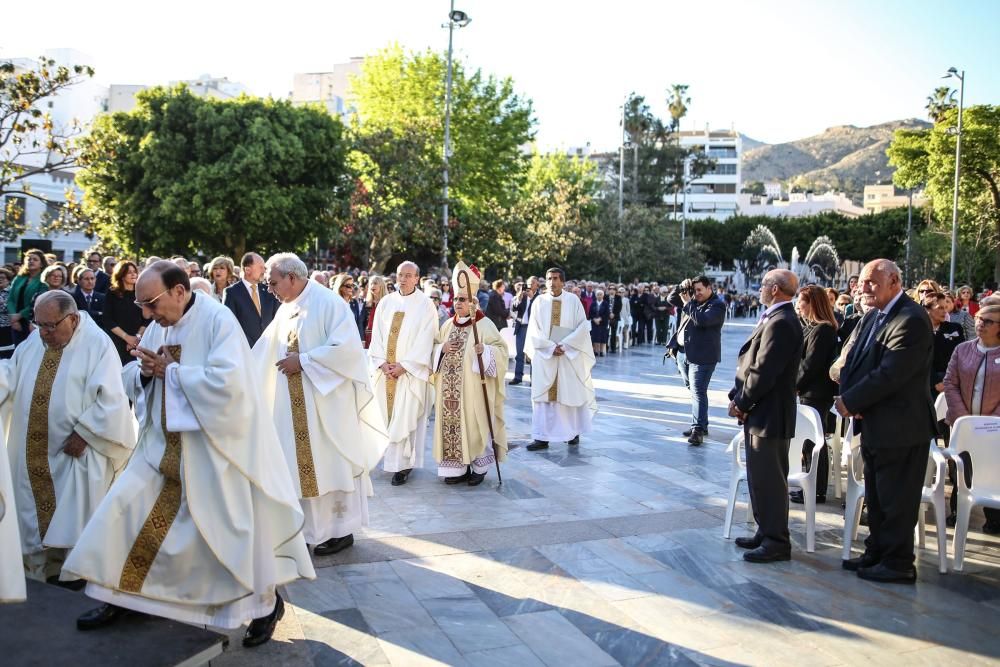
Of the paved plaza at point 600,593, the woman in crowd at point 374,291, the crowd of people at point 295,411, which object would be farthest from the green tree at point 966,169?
the paved plaza at point 600,593

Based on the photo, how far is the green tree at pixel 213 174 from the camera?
28156mm

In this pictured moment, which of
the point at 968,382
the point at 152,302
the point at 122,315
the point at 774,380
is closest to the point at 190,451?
the point at 152,302

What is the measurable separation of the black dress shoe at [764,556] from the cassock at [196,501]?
10.4 feet

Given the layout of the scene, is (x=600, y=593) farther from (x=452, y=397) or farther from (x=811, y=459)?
(x=452, y=397)

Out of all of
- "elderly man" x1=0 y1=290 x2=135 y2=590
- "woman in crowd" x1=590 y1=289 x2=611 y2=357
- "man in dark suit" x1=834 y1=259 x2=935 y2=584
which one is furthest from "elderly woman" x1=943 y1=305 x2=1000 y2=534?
"woman in crowd" x1=590 y1=289 x2=611 y2=357

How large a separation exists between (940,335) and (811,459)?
3.23 meters

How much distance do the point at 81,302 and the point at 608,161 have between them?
220ft

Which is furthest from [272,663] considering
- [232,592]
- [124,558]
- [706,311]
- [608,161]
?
[608,161]

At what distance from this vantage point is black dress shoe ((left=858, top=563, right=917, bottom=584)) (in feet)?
17.1

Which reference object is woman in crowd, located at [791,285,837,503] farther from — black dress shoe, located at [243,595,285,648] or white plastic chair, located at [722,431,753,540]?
black dress shoe, located at [243,595,285,648]

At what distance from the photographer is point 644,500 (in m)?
7.05

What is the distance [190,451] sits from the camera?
3.92 m

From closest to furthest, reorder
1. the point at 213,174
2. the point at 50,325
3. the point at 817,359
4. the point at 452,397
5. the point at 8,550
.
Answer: the point at 8,550 < the point at 50,325 < the point at 817,359 < the point at 452,397 < the point at 213,174

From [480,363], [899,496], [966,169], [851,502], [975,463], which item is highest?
[966,169]
